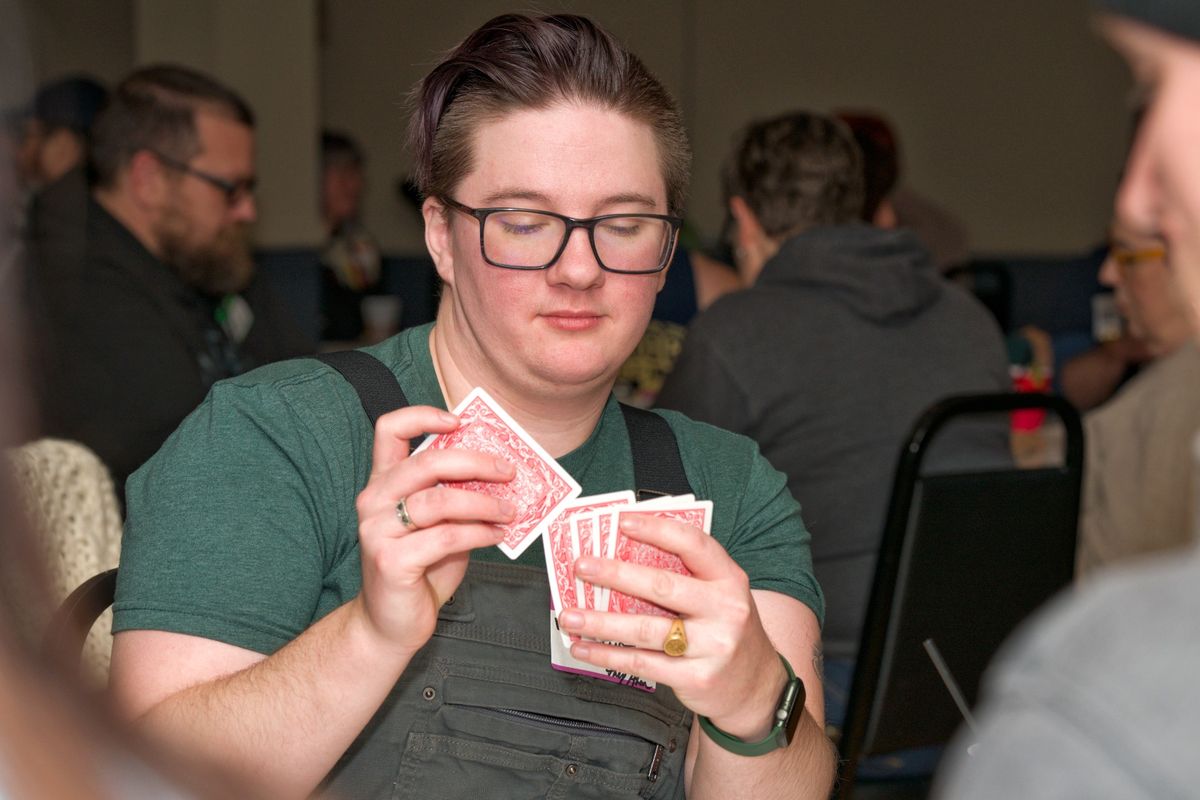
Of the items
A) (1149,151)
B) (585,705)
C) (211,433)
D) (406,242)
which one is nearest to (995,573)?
(585,705)

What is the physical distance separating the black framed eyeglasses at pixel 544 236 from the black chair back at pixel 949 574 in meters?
0.93

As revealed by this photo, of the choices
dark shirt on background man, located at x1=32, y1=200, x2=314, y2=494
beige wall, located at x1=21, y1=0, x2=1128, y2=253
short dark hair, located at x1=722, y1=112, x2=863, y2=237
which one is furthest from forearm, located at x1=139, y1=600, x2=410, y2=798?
beige wall, located at x1=21, y1=0, x2=1128, y2=253

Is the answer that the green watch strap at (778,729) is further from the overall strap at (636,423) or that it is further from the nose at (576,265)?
the nose at (576,265)

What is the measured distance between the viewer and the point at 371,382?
1396 mm

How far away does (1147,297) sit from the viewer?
10.3ft

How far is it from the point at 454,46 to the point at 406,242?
639 cm

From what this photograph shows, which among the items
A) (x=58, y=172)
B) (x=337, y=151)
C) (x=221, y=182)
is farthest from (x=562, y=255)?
(x=337, y=151)

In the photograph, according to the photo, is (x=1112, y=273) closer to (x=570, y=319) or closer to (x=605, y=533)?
(x=570, y=319)

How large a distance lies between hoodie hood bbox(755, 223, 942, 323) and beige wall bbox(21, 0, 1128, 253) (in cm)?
449

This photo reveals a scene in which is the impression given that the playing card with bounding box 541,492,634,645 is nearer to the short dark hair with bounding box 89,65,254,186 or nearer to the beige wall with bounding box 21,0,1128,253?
the short dark hair with bounding box 89,65,254,186

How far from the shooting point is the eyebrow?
1.37m

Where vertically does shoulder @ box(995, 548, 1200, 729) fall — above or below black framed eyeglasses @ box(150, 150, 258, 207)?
above

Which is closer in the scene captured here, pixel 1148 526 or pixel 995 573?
pixel 995 573

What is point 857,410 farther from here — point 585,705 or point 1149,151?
point 1149,151
